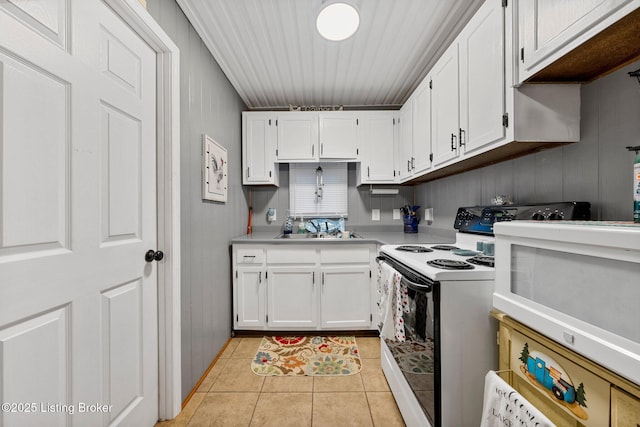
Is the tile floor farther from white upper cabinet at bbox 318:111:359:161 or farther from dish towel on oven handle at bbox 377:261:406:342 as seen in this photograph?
white upper cabinet at bbox 318:111:359:161

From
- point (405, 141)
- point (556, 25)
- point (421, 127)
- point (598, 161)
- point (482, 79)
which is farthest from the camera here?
point (405, 141)

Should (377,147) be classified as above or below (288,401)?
above

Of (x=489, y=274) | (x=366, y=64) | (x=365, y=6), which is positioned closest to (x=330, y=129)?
(x=366, y=64)

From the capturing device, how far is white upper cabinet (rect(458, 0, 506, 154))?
115 cm

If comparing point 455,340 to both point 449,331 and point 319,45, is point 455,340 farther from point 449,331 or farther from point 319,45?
point 319,45

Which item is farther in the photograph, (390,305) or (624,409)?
(390,305)

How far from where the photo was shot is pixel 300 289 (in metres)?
2.35

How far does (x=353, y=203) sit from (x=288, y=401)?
206cm

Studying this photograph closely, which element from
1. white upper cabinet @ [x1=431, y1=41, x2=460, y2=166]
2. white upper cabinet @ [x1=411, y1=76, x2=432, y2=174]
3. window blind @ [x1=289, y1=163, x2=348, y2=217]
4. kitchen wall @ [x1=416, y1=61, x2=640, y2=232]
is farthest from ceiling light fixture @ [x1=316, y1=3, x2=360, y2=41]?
window blind @ [x1=289, y1=163, x2=348, y2=217]

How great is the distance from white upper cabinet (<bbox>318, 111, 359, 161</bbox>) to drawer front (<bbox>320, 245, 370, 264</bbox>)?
101 cm

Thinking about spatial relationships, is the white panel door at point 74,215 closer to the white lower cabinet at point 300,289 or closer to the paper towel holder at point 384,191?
the white lower cabinet at point 300,289

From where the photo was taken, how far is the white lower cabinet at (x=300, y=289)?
2342 mm

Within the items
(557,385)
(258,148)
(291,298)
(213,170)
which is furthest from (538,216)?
(258,148)

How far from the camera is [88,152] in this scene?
978mm
